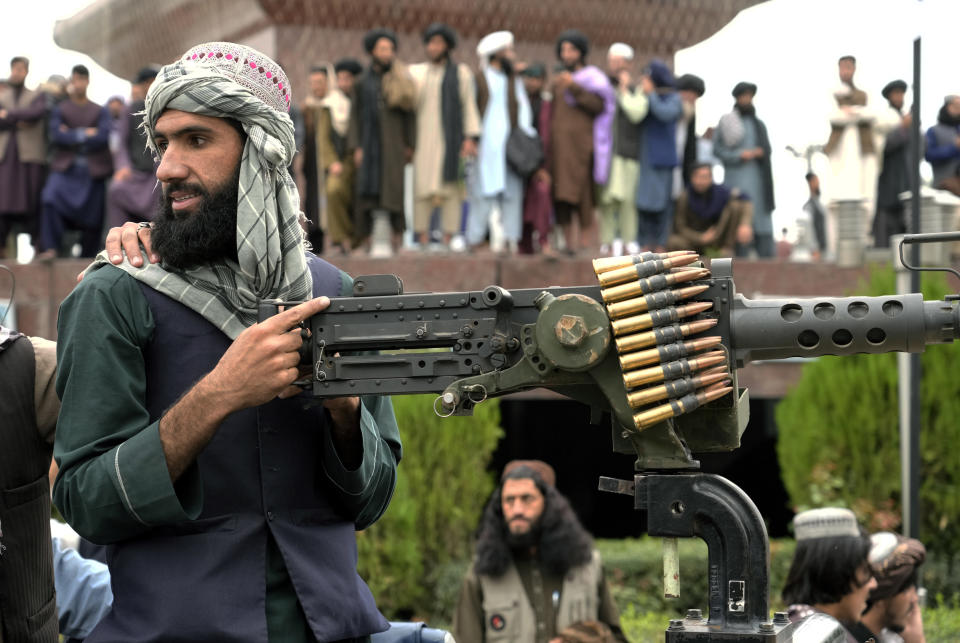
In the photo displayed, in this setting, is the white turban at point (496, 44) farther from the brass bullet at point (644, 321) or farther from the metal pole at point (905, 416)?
the brass bullet at point (644, 321)

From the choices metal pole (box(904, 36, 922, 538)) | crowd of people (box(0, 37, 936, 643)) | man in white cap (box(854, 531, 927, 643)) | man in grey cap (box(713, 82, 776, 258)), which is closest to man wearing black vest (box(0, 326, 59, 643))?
crowd of people (box(0, 37, 936, 643))

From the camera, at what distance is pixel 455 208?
13398 millimetres

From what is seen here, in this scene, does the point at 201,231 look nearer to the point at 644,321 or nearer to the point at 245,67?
the point at 245,67

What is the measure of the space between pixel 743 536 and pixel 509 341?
0.55m

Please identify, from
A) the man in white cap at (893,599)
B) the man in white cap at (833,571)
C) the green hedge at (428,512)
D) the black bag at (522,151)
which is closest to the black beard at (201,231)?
the man in white cap at (833,571)

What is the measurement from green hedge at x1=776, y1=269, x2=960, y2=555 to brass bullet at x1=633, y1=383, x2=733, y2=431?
9.19 metres

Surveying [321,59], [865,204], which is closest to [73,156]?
[321,59]

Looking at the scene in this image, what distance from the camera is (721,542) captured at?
259 cm

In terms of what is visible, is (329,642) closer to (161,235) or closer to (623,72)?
(161,235)

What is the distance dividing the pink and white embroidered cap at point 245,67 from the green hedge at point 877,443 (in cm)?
906

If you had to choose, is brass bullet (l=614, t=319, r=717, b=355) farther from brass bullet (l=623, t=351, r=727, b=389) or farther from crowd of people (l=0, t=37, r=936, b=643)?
crowd of people (l=0, t=37, r=936, b=643)

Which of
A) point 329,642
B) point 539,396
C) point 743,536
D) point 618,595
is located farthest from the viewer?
point 539,396

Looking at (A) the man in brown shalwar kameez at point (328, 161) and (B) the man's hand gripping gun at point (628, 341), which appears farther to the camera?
A: (A) the man in brown shalwar kameez at point (328, 161)

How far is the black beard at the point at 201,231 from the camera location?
115 inches
